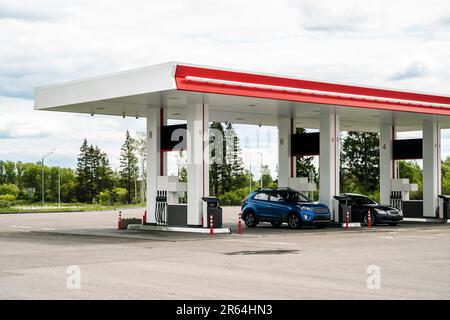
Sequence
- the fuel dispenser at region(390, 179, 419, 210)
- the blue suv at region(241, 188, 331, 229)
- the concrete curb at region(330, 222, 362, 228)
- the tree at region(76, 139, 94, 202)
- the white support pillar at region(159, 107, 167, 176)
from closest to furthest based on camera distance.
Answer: the blue suv at region(241, 188, 331, 229) < the white support pillar at region(159, 107, 167, 176) < the concrete curb at region(330, 222, 362, 228) < the fuel dispenser at region(390, 179, 419, 210) < the tree at region(76, 139, 94, 202)

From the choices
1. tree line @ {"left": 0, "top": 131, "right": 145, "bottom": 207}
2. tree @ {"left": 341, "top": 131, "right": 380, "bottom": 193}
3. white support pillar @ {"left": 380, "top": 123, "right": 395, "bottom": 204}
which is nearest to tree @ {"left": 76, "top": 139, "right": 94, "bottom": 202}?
tree line @ {"left": 0, "top": 131, "right": 145, "bottom": 207}

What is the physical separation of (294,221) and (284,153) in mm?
5684

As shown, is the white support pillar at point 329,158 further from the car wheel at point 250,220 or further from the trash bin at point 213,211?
the trash bin at point 213,211

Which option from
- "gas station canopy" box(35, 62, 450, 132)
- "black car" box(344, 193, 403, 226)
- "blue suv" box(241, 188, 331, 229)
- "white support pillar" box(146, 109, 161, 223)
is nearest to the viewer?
"gas station canopy" box(35, 62, 450, 132)

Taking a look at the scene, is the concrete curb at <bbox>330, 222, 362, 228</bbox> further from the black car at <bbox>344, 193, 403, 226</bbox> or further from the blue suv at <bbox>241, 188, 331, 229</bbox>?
the blue suv at <bbox>241, 188, 331, 229</bbox>

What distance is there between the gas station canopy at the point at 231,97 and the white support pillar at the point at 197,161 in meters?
0.58

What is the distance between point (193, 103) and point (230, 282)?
15.3 metres

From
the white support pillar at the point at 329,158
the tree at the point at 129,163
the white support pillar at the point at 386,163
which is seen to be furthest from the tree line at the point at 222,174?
the white support pillar at the point at 329,158

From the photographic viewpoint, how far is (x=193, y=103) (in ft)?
91.9

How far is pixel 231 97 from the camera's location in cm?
2708

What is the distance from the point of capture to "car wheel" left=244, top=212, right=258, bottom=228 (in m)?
31.4

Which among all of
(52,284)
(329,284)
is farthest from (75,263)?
(329,284)

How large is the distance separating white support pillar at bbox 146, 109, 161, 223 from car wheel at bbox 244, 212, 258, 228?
3.93 meters
